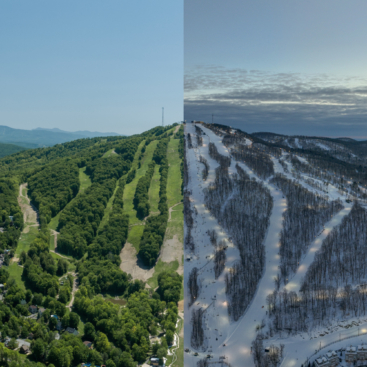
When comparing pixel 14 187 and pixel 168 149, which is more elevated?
pixel 168 149

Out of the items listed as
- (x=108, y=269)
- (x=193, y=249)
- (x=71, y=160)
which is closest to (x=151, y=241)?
(x=108, y=269)

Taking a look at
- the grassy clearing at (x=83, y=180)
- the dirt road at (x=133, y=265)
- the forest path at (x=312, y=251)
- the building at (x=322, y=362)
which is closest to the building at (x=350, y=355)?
the building at (x=322, y=362)

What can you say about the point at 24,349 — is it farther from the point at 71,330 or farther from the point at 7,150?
the point at 7,150

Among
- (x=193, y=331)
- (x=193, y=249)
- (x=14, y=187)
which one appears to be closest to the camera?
(x=193, y=331)

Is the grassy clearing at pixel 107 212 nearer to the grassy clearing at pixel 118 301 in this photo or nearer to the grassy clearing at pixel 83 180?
the grassy clearing at pixel 83 180

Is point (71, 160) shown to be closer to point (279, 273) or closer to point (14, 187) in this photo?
point (14, 187)

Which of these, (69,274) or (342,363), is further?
(69,274)
